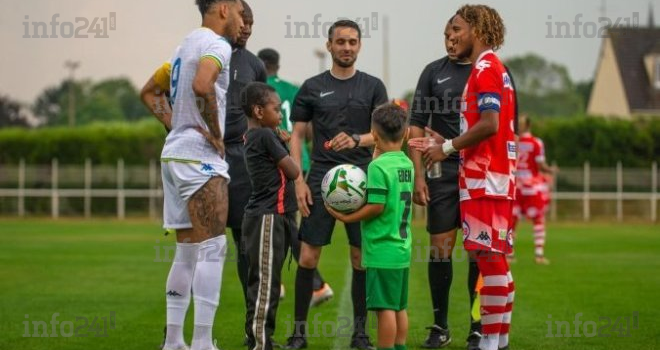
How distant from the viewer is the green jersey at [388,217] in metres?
6.88

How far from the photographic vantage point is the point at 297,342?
816cm

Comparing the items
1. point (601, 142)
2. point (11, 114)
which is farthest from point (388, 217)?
point (11, 114)

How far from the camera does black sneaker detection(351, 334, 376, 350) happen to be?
26.6 feet

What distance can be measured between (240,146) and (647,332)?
3.61 metres

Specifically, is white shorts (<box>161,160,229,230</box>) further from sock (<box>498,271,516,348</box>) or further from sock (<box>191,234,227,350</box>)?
sock (<box>498,271,516,348</box>)

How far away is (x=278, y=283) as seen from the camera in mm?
7461

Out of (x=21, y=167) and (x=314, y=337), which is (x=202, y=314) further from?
(x=21, y=167)

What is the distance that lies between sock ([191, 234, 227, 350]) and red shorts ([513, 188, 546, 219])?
11704 mm

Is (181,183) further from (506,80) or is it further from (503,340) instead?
(503,340)

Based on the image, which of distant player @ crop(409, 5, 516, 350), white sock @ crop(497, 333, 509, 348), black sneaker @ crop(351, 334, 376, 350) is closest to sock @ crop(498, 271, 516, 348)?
white sock @ crop(497, 333, 509, 348)

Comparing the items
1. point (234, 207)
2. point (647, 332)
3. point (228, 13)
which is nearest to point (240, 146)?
point (234, 207)

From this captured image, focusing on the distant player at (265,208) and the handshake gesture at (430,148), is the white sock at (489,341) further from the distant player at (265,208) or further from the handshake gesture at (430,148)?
the distant player at (265,208)

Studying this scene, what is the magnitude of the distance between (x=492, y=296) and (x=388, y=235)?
0.93m

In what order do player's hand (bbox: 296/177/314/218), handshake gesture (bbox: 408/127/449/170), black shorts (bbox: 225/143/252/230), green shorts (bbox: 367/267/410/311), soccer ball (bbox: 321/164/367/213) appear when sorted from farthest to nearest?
1. black shorts (bbox: 225/143/252/230)
2. player's hand (bbox: 296/177/314/218)
3. handshake gesture (bbox: 408/127/449/170)
4. soccer ball (bbox: 321/164/367/213)
5. green shorts (bbox: 367/267/410/311)
